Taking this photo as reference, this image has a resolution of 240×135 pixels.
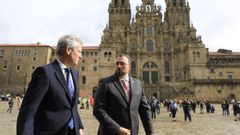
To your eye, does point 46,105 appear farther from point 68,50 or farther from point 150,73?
point 150,73

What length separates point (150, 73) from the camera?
180 feet

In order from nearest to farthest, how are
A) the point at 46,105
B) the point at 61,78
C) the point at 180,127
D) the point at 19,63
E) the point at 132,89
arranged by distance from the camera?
the point at 46,105, the point at 61,78, the point at 132,89, the point at 180,127, the point at 19,63

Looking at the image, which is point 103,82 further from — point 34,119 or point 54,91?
point 34,119

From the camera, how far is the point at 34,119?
2.60 metres

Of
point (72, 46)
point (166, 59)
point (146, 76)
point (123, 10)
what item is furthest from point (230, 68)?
point (72, 46)

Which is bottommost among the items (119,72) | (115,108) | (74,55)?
(115,108)

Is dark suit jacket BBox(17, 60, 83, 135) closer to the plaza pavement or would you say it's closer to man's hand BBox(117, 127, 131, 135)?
man's hand BBox(117, 127, 131, 135)

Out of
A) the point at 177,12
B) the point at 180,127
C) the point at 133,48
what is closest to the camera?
the point at 180,127

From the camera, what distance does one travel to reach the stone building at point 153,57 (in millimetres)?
48969

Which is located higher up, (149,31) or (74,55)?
(149,31)

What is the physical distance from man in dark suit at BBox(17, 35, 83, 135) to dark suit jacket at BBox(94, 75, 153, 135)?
626 millimetres

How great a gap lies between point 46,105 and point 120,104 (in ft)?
4.21

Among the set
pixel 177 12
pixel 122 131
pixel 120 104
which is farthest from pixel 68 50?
pixel 177 12

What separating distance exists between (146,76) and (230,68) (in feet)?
63.0
